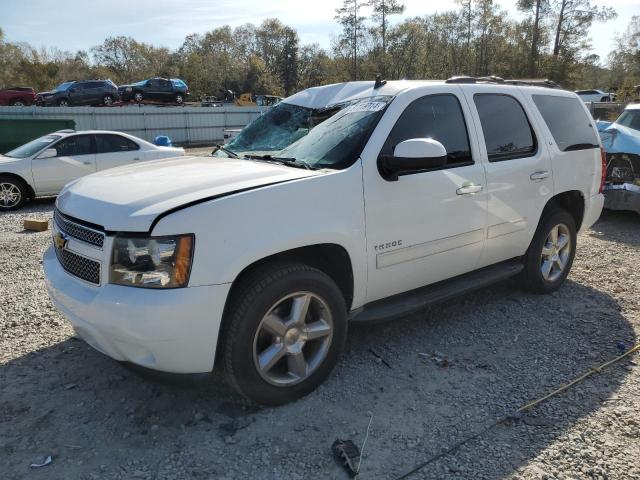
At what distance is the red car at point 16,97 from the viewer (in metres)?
31.8

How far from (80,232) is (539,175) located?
3.64 m

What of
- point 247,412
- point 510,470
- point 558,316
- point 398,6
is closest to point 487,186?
point 558,316

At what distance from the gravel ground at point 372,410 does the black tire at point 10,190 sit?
21.2 ft

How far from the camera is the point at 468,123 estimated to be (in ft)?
12.6

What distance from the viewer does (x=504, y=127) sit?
13.6 feet

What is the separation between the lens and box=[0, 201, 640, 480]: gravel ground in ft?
8.47

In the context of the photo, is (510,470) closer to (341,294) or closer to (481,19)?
(341,294)

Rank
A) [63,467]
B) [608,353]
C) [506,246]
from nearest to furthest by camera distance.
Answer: [63,467]
[608,353]
[506,246]

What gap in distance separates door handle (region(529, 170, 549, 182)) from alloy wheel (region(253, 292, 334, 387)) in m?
2.34

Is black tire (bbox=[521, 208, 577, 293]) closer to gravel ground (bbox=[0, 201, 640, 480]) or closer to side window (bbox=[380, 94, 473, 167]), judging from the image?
gravel ground (bbox=[0, 201, 640, 480])

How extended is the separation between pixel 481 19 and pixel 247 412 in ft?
195

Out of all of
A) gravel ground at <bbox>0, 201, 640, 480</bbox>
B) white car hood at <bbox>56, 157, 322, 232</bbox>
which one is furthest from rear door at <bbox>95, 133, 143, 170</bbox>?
white car hood at <bbox>56, 157, 322, 232</bbox>

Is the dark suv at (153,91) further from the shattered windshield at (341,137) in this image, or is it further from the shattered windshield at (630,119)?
the shattered windshield at (341,137)

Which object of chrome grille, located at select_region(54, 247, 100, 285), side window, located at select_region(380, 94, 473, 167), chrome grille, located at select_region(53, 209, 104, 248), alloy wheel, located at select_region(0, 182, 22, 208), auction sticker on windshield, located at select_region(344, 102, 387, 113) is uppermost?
auction sticker on windshield, located at select_region(344, 102, 387, 113)
